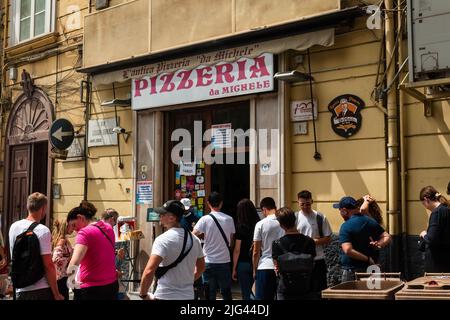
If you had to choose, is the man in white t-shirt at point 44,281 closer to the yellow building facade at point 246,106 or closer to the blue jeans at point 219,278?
the blue jeans at point 219,278

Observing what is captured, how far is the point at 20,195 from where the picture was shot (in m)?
13.4

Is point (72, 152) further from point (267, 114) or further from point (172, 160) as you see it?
point (267, 114)

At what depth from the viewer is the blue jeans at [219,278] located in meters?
7.66

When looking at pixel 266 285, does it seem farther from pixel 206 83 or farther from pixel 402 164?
pixel 206 83

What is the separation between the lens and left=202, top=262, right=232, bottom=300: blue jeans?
Result: 25.1ft

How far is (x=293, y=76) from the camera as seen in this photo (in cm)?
827

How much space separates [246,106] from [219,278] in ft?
10.2

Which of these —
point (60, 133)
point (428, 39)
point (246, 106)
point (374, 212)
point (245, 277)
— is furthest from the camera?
point (60, 133)

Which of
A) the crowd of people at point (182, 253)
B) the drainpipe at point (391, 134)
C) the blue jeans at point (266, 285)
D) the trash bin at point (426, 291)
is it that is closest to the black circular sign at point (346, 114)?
the drainpipe at point (391, 134)

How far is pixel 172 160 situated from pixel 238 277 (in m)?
3.35

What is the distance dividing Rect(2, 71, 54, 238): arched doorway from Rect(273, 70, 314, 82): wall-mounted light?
20.8ft

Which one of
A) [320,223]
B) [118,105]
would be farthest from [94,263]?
[118,105]

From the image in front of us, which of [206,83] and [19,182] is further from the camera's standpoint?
[19,182]

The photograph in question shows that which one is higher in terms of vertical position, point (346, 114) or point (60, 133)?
point (60, 133)
